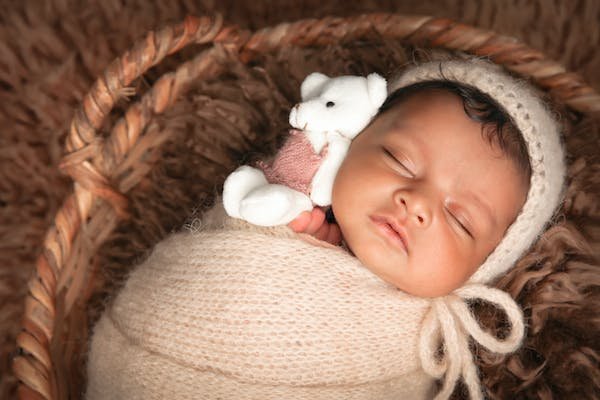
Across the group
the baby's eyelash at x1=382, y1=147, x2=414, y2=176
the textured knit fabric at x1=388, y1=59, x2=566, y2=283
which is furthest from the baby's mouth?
the textured knit fabric at x1=388, y1=59, x2=566, y2=283

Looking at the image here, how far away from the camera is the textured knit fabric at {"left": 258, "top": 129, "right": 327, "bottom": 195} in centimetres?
116

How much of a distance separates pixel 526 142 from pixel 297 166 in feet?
1.45

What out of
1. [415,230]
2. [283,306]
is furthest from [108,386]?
[415,230]

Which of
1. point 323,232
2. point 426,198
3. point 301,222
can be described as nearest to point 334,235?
point 323,232

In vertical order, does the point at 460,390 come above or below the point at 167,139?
below

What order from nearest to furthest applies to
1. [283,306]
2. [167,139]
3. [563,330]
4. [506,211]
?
[283,306], [506,211], [563,330], [167,139]

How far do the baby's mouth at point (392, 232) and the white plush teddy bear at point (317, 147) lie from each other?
126 mm

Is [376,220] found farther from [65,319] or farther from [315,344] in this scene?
[65,319]

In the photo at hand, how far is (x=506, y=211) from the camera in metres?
1.18

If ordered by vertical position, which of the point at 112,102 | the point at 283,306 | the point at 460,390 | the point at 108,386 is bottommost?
the point at 460,390

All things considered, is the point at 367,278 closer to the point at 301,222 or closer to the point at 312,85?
the point at 301,222

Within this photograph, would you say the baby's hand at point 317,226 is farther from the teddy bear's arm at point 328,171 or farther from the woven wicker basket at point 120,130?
the woven wicker basket at point 120,130

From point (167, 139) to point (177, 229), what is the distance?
22 cm

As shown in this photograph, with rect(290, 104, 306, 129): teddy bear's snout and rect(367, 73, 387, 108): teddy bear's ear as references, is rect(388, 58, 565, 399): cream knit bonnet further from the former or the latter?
rect(290, 104, 306, 129): teddy bear's snout
